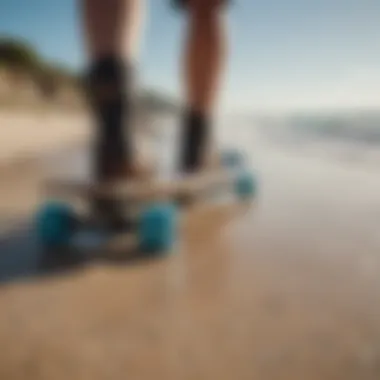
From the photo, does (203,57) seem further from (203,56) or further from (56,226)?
(56,226)

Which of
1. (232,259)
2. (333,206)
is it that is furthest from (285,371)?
(333,206)

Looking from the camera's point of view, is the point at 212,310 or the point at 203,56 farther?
the point at 203,56

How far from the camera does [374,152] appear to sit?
3.25 m

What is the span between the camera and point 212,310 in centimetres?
76

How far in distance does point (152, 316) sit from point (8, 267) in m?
0.35

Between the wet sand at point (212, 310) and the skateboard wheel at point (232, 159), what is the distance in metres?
0.41

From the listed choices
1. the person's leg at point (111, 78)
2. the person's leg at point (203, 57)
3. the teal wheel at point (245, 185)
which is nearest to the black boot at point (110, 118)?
the person's leg at point (111, 78)

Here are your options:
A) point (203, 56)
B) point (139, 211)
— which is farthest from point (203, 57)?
point (139, 211)

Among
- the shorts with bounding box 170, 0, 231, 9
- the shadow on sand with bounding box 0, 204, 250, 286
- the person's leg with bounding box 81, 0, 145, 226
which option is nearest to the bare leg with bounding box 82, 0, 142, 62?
the person's leg with bounding box 81, 0, 145, 226

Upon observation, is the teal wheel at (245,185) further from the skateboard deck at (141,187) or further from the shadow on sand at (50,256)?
the shadow on sand at (50,256)

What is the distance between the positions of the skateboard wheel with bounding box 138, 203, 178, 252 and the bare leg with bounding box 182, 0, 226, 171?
0.40 m

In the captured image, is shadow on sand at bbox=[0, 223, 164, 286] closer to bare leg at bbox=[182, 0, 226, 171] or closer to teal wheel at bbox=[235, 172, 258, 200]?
bare leg at bbox=[182, 0, 226, 171]

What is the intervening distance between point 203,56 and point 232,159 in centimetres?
55

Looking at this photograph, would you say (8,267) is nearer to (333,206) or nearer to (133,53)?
(133,53)
